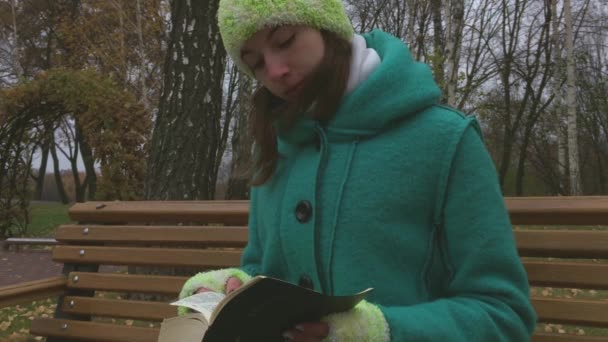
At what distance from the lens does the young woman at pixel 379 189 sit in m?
1.28

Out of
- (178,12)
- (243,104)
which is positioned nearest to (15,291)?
(178,12)

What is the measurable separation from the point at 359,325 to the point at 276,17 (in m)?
0.73

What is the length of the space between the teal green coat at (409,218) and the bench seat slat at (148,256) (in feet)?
3.78

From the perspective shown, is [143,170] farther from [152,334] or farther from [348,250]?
[348,250]

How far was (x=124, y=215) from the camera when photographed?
2.91 metres

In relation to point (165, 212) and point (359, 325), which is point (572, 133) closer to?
point (165, 212)

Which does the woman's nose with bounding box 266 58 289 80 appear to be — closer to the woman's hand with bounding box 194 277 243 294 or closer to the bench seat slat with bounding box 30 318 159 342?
the woman's hand with bounding box 194 277 243 294

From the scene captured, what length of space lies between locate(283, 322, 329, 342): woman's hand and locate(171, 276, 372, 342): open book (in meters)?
0.01

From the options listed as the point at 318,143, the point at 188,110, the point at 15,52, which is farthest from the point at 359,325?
the point at 15,52

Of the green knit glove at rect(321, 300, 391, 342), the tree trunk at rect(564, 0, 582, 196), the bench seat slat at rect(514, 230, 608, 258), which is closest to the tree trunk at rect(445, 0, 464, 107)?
the tree trunk at rect(564, 0, 582, 196)

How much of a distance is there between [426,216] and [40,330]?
226cm

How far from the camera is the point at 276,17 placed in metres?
1.45

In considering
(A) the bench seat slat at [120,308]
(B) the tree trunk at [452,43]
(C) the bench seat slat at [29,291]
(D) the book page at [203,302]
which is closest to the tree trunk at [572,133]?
(B) the tree trunk at [452,43]

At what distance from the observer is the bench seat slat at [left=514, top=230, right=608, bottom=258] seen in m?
1.91
